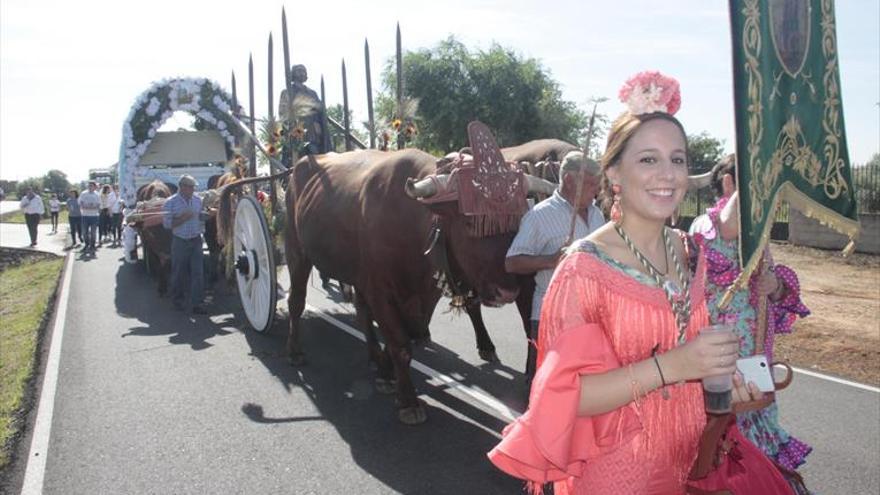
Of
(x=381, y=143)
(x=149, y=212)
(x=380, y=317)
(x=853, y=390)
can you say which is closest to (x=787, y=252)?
(x=853, y=390)

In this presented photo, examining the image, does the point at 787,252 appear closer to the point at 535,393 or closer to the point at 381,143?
the point at 381,143

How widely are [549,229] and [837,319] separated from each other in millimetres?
6026

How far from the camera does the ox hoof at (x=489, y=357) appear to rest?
6.50m

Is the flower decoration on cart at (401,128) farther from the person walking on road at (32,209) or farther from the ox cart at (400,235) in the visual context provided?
the person walking on road at (32,209)

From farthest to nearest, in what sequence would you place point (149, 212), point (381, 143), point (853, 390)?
point (149, 212) < point (381, 143) < point (853, 390)

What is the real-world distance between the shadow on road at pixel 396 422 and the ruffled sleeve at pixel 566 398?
2.20m

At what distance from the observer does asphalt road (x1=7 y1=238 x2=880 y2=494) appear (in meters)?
4.04

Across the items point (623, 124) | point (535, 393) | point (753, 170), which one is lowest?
point (535, 393)

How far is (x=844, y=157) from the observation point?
1980 millimetres

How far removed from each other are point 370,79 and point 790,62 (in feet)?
20.5

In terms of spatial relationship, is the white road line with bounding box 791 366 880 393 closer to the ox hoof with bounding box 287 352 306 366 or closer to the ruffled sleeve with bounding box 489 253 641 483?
the ox hoof with bounding box 287 352 306 366

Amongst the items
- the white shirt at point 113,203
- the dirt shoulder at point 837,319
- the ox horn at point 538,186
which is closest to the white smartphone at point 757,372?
the ox horn at point 538,186

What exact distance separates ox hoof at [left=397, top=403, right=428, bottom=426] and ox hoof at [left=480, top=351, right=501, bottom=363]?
170 cm

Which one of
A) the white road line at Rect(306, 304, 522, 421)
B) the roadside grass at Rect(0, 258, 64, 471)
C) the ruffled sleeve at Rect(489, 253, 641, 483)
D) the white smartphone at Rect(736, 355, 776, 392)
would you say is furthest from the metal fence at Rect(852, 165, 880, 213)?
the roadside grass at Rect(0, 258, 64, 471)
